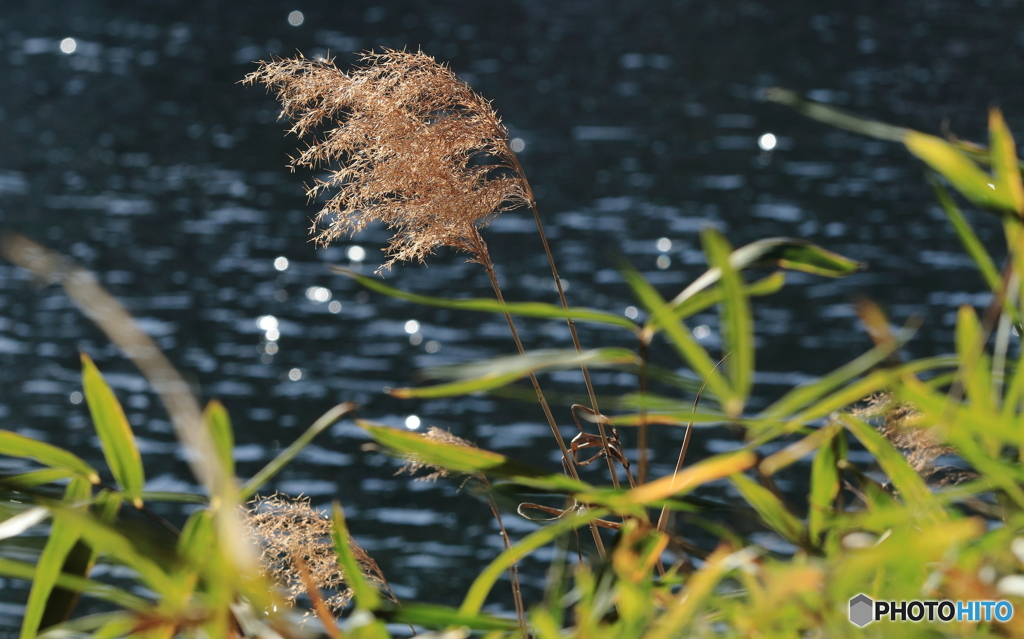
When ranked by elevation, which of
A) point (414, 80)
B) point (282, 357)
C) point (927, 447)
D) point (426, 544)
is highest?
point (414, 80)

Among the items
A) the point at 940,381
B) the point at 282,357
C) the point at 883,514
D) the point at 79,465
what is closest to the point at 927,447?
the point at 940,381

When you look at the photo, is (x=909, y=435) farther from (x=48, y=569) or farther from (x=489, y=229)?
(x=489, y=229)

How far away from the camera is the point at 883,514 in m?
0.92

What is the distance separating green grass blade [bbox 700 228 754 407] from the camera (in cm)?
99

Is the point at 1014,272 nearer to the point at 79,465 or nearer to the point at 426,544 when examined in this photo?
the point at 79,465

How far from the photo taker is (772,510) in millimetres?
1039

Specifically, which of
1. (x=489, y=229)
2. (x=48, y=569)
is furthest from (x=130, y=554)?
(x=489, y=229)

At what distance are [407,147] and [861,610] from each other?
1.15 meters

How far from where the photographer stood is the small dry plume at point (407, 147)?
5.90 ft

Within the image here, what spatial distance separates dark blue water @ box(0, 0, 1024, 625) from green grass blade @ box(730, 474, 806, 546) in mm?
3951

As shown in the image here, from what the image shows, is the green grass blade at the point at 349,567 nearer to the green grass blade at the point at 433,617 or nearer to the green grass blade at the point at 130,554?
the green grass blade at the point at 433,617

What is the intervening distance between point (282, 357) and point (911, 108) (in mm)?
12428

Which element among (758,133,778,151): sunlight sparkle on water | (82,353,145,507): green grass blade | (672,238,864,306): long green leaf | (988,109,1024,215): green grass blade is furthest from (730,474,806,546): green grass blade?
(758,133,778,151): sunlight sparkle on water

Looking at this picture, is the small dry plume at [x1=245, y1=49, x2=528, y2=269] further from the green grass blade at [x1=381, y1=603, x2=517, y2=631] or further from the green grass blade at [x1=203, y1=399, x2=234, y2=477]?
the green grass blade at [x1=381, y1=603, x2=517, y2=631]
